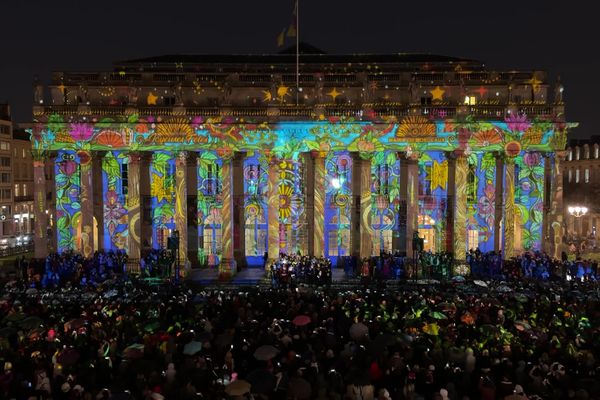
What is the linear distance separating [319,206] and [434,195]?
808 centimetres

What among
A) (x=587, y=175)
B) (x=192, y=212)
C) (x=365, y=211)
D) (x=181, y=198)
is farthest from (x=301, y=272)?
(x=587, y=175)

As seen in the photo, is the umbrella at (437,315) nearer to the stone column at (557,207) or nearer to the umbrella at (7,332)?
the umbrella at (7,332)

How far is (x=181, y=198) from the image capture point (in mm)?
32344

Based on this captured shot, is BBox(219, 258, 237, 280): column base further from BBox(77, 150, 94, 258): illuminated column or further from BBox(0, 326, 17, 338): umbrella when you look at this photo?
BBox(0, 326, 17, 338): umbrella

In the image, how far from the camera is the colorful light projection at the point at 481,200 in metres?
34.3

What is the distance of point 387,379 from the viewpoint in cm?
1193

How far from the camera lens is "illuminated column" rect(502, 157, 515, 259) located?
105ft

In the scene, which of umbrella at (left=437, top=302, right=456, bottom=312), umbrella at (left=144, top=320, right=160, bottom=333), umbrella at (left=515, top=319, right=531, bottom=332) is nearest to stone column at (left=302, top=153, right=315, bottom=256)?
umbrella at (left=437, top=302, right=456, bottom=312)

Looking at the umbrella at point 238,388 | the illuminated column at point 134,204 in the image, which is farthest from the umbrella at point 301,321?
the illuminated column at point 134,204

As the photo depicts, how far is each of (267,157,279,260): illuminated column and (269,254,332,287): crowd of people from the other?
3247mm

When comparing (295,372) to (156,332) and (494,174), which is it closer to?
(156,332)

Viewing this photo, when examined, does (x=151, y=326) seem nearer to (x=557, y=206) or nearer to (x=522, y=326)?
(x=522, y=326)

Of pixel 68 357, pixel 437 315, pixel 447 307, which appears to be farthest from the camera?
pixel 447 307

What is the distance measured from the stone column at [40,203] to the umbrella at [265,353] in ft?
82.4
